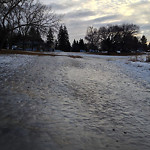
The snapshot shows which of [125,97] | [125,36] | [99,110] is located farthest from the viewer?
[125,36]

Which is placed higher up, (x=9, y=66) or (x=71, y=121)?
(x=9, y=66)

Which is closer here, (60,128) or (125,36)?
(60,128)

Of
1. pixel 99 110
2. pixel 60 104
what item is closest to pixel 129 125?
pixel 99 110

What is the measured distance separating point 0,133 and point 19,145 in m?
0.46

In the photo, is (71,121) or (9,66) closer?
(71,121)

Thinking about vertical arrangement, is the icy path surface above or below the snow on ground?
below

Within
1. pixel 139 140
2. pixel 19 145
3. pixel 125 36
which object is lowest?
pixel 139 140

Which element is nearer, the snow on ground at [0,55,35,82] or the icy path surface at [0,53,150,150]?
the icy path surface at [0,53,150,150]

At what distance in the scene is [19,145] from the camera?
183 centimetres

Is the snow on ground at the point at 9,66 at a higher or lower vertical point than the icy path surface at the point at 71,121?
higher

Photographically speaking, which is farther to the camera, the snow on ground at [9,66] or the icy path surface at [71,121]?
the snow on ground at [9,66]

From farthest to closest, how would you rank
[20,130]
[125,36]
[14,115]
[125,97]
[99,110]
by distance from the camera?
1. [125,36]
2. [125,97]
3. [99,110]
4. [14,115]
5. [20,130]

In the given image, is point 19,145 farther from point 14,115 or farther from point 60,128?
point 14,115

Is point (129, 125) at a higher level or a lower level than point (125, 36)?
lower
